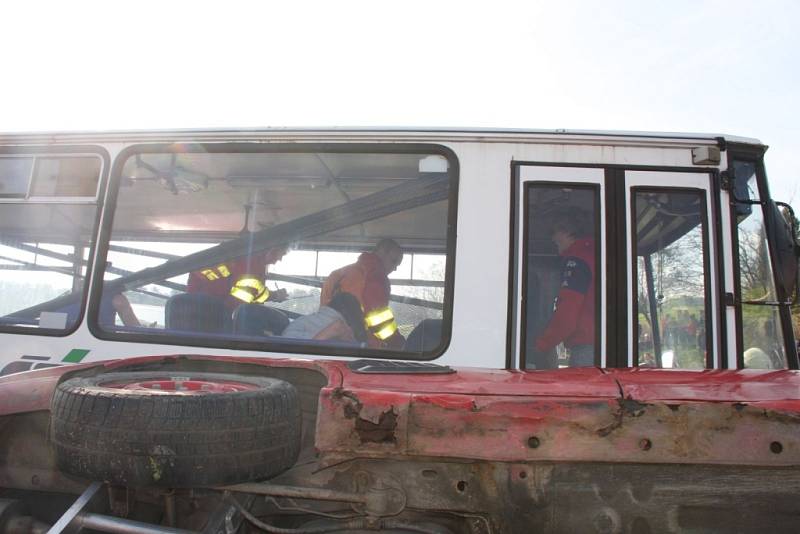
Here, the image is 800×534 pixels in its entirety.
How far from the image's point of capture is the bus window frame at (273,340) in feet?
10.3

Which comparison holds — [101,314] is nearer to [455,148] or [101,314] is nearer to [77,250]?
[77,250]

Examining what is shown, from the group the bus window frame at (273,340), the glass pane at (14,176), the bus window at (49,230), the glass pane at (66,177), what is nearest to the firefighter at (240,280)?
the bus window frame at (273,340)

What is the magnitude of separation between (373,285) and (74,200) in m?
2.04

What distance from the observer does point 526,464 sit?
2.01 meters

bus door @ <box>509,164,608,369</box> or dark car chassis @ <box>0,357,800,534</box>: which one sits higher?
bus door @ <box>509,164,608,369</box>

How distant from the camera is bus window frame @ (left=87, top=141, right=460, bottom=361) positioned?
3.15 m

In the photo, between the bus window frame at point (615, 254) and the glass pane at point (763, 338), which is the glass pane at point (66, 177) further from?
the glass pane at point (763, 338)

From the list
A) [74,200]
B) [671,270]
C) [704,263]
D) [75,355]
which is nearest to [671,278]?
[671,270]

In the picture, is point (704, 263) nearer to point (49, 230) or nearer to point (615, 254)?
point (615, 254)

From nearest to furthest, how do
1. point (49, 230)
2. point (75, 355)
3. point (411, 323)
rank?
point (411, 323)
point (75, 355)
point (49, 230)

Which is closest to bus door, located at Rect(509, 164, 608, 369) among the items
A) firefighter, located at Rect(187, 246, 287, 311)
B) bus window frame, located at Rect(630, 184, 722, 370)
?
bus window frame, located at Rect(630, 184, 722, 370)

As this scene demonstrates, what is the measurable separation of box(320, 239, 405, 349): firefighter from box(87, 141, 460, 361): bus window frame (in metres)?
0.18

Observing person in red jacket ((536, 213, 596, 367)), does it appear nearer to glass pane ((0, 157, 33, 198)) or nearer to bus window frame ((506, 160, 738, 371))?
bus window frame ((506, 160, 738, 371))

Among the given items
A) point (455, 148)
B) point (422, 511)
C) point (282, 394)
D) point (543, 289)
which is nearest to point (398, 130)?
point (455, 148)
